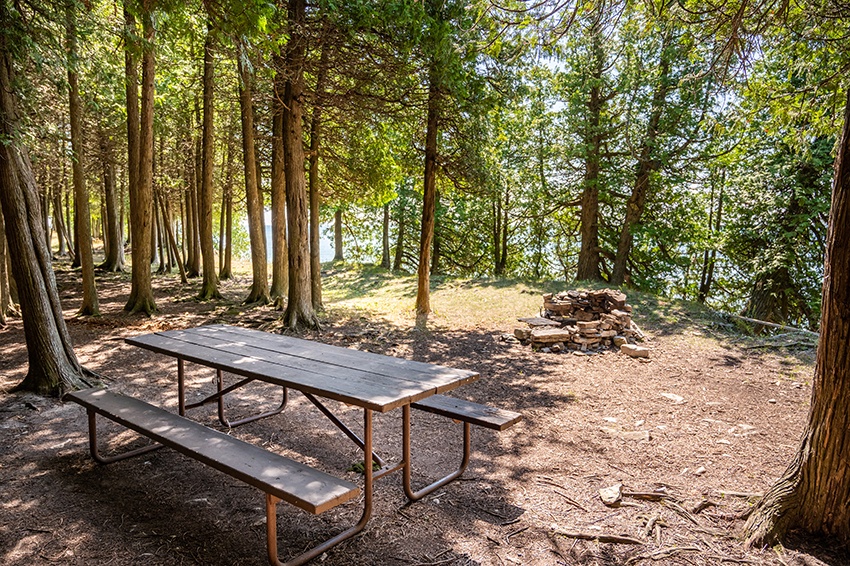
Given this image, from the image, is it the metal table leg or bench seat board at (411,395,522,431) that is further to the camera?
bench seat board at (411,395,522,431)

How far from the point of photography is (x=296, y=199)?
8625 millimetres

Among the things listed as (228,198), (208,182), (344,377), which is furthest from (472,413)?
(228,198)

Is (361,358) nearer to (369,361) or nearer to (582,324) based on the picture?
(369,361)

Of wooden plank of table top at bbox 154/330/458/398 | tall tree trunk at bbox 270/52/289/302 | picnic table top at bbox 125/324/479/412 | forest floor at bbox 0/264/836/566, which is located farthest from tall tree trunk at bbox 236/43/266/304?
wooden plank of table top at bbox 154/330/458/398

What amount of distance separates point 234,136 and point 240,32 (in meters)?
10.1

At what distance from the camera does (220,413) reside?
15.1 ft

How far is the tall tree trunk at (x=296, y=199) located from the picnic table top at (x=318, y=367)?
14.8 ft

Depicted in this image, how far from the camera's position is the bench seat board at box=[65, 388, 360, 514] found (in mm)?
2209

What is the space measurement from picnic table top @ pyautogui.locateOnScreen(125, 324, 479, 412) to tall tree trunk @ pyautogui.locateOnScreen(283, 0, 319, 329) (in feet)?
14.8

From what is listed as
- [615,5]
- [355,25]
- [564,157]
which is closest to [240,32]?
[355,25]

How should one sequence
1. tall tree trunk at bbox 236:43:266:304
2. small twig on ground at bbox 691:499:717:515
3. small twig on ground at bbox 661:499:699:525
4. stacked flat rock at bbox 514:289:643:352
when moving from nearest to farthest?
1. small twig on ground at bbox 661:499:699:525
2. small twig on ground at bbox 691:499:717:515
3. stacked flat rock at bbox 514:289:643:352
4. tall tree trunk at bbox 236:43:266:304

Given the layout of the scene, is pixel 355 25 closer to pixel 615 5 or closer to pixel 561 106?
pixel 615 5

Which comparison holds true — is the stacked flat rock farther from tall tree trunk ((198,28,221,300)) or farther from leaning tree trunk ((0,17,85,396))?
tall tree trunk ((198,28,221,300))

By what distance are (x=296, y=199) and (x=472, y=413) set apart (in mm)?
6355
